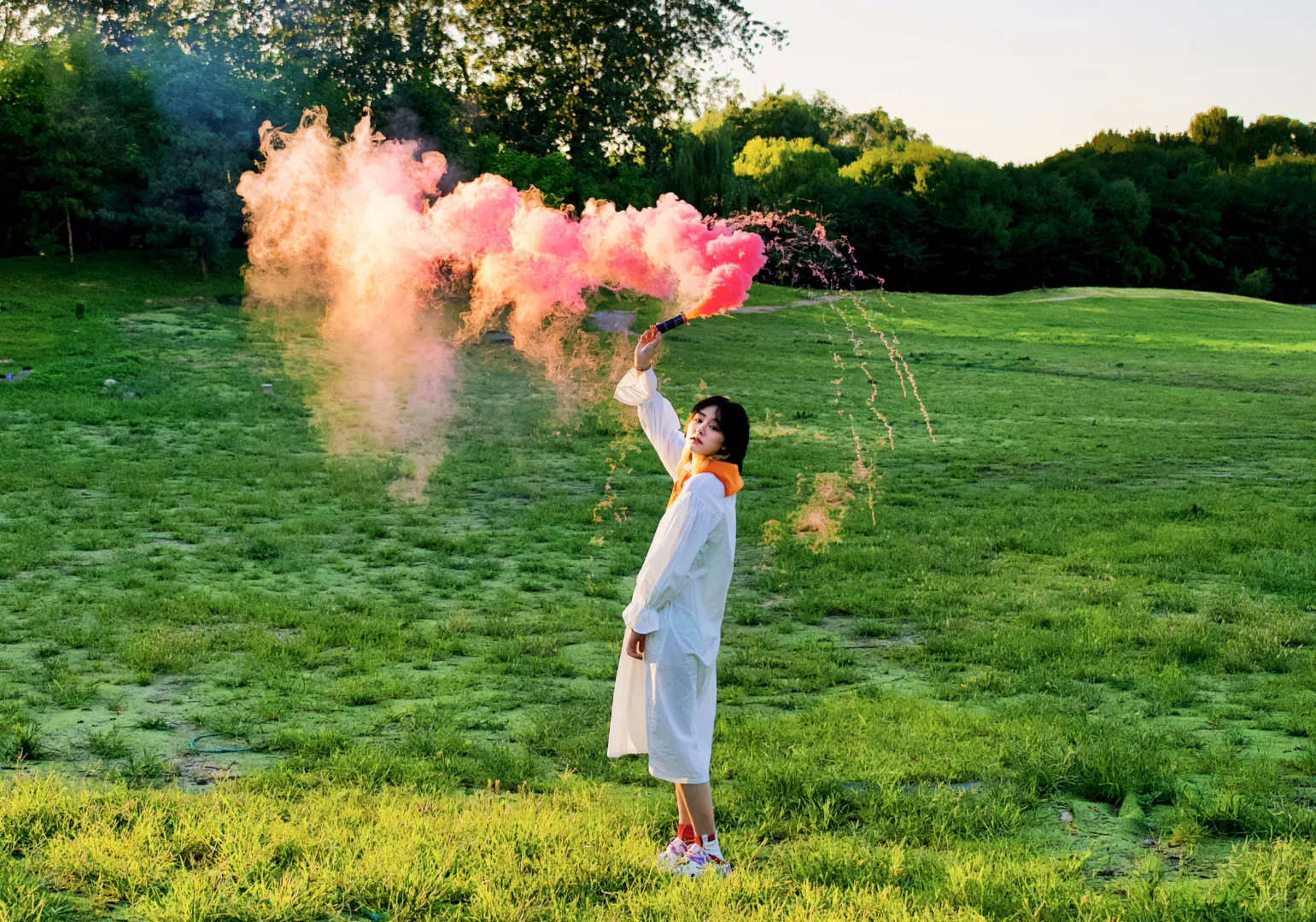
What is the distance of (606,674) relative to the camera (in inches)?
301

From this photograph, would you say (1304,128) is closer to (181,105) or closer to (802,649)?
(181,105)

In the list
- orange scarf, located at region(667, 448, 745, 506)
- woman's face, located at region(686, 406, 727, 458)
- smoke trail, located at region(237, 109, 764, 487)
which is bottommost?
orange scarf, located at region(667, 448, 745, 506)

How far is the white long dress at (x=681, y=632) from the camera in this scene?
15.6 feet

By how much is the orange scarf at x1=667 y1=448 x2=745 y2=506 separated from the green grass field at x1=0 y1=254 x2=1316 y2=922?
5.04 ft

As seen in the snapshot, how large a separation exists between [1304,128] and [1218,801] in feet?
339

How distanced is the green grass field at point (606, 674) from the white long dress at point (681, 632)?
18.7 inches

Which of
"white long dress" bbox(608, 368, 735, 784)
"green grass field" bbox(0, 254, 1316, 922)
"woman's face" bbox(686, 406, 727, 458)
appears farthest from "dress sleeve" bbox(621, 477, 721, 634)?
"green grass field" bbox(0, 254, 1316, 922)

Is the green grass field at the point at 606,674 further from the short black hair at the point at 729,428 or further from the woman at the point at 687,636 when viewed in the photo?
the short black hair at the point at 729,428

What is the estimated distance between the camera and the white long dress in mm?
4766

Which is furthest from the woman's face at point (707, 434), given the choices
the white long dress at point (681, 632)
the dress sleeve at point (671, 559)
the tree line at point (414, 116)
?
the tree line at point (414, 116)

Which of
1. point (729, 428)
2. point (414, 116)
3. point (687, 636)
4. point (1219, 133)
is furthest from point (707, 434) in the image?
point (1219, 133)

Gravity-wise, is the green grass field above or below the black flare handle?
below

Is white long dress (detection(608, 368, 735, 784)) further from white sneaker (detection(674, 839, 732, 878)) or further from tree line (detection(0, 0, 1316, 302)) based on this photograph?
tree line (detection(0, 0, 1316, 302))

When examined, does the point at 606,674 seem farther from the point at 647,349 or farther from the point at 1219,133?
the point at 1219,133
